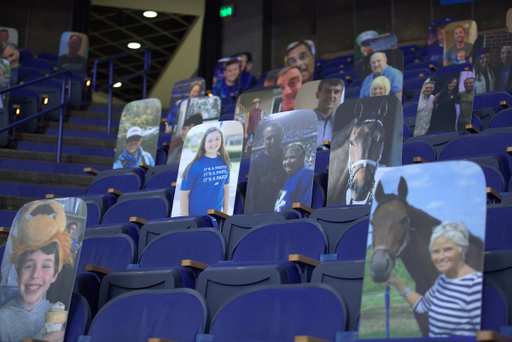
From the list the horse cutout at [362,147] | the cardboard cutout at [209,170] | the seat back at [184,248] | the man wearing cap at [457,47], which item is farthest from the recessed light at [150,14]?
the seat back at [184,248]

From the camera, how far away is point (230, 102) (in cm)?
655

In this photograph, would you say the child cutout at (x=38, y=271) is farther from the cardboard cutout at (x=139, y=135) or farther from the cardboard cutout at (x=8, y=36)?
the cardboard cutout at (x=8, y=36)

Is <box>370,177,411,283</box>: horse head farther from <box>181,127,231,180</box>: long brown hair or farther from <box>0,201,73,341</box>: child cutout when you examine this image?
<box>181,127,231,180</box>: long brown hair

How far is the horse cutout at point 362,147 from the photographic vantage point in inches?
124

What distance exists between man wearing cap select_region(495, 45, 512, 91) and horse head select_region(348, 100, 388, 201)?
169cm

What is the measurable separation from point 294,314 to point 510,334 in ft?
2.06

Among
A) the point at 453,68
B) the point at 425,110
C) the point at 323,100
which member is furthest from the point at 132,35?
the point at 425,110

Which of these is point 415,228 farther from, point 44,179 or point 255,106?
point 44,179

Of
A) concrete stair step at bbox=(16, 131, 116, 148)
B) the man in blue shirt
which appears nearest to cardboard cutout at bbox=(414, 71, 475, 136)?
the man in blue shirt

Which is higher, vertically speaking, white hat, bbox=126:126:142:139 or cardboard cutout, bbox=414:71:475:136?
cardboard cutout, bbox=414:71:475:136

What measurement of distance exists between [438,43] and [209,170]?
4.08m

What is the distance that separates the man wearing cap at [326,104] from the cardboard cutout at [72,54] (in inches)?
156

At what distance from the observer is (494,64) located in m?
4.63

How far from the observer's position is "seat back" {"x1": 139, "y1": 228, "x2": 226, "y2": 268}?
Result: 105 inches
